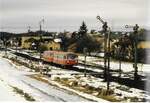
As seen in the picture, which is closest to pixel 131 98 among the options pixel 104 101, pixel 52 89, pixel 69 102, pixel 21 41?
pixel 104 101

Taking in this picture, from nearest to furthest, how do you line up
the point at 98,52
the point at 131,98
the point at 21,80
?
the point at 131,98 → the point at 21,80 → the point at 98,52

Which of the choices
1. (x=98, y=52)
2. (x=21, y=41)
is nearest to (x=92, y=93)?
(x=98, y=52)

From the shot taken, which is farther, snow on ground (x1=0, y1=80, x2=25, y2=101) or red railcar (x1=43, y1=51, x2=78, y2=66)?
red railcar (x1=43, y1=51, x2=78, y2=66)

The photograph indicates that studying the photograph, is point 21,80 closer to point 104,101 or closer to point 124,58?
point 104,101

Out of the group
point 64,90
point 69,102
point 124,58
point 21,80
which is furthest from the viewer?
point 124,58

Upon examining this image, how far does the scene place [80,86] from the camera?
3641 centimetres

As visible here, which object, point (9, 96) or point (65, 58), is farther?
point (65, 58)

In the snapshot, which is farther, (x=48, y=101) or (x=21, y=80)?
(x=21, y=80)

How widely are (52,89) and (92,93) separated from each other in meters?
4.23

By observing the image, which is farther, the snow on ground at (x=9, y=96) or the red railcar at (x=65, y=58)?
the red railcar at (x=65, y=58)

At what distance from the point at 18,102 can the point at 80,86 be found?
1335cm

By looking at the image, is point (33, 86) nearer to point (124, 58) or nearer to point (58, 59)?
point (58, 59)

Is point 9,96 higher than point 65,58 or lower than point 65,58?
lower

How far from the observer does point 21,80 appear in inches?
1615
